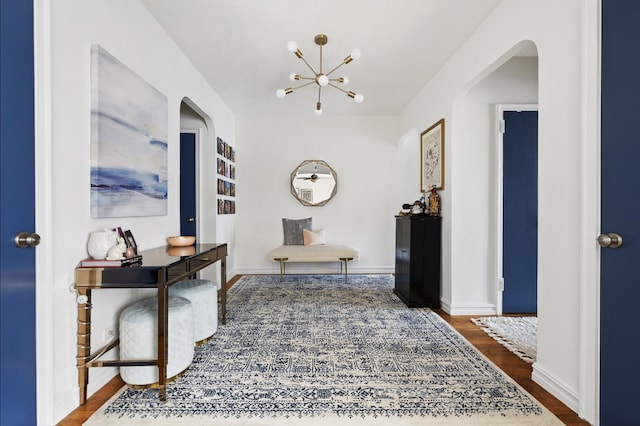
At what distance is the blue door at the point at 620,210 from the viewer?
1.49m

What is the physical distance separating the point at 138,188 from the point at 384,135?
427cm

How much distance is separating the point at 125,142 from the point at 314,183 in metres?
3.67

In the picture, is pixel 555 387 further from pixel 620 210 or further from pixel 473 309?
pixel 473 309

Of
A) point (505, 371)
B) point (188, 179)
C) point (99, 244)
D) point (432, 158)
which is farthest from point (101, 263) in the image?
point (432, 158)

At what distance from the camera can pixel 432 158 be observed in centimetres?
398

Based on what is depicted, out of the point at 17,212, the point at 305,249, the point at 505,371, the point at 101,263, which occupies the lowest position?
the point at 505,371

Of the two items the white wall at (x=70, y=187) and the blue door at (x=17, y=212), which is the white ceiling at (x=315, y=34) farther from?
the blue door at (x=17, y=212)

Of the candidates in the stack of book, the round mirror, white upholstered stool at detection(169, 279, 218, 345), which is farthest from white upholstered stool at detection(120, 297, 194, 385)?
the round mirror

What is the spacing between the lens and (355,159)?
227 inches

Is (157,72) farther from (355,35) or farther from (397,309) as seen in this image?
(397,309)

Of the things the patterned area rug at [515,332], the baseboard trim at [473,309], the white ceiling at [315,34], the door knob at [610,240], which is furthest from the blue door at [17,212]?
the baseboard trim at [473,309]

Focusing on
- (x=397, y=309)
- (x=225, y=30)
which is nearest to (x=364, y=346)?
(x=397, y=309)

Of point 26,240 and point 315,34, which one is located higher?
point 315,34

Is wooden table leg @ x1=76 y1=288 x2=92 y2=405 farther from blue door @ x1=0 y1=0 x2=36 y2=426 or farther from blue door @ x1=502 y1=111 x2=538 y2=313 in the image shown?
blue door @ x1=502 y1=111 x2=538 y2=313
